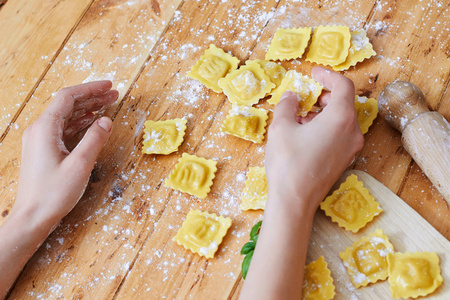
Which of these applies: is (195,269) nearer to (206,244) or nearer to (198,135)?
(206,244)

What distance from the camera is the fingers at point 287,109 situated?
39.5 inches

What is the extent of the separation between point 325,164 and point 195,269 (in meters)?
0.39

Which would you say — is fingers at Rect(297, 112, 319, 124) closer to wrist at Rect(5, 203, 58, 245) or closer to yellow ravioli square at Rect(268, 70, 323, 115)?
yellow ravioli square at Rect(268, 70, 323, 115)

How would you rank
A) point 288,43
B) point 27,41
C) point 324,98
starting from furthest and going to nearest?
point 27,41 < point 288,43 < point 324,98

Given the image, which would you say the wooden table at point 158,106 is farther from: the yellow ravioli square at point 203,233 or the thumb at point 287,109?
the thumb at point 287,109

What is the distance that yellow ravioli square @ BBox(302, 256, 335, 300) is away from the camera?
93cm

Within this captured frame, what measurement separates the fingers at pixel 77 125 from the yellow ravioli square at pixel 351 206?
2.21ft

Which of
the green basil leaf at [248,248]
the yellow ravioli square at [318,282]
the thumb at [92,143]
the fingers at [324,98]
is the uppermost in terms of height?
the fingers at [324,98]

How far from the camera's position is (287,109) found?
3.35 feet

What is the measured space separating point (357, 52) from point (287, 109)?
12.0 inches

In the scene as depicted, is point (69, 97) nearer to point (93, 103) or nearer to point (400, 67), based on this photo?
point (93, 103)

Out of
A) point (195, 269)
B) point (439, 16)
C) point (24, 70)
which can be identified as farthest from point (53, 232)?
point (439, 16)

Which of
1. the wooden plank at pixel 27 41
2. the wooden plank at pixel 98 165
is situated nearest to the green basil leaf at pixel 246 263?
the wooden plank at pixel 98 165

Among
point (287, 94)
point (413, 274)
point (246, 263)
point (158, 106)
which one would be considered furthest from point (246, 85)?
point (413, 274)
